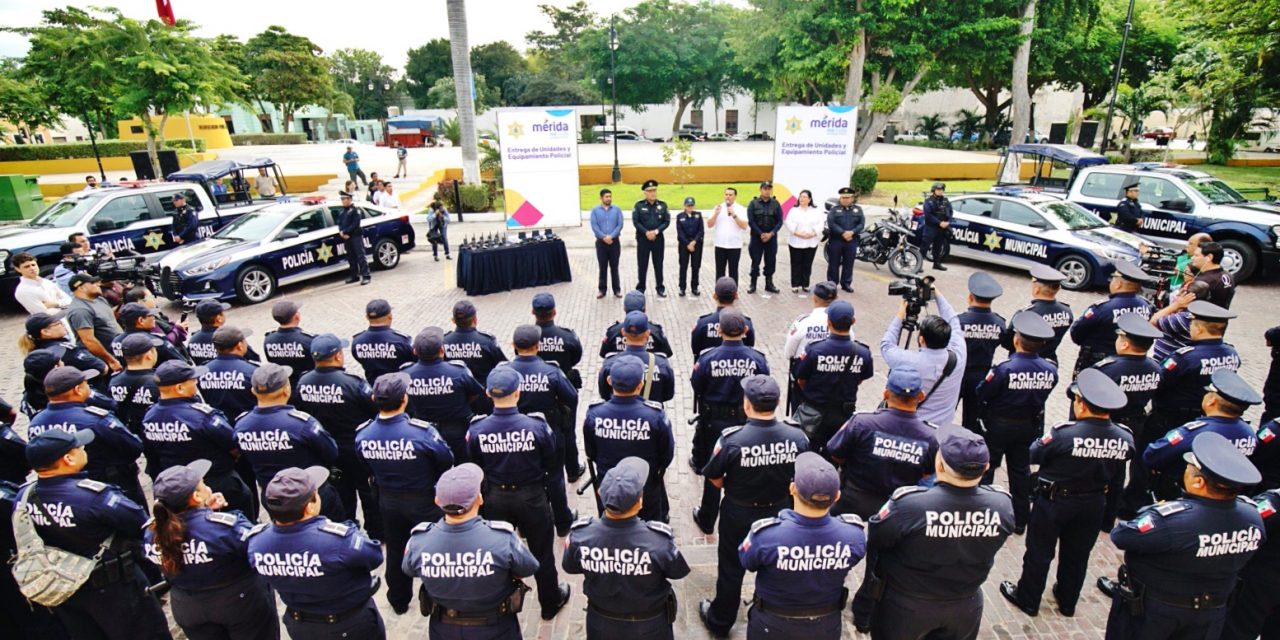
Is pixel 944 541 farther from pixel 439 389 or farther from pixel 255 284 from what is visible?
pixel 255 284

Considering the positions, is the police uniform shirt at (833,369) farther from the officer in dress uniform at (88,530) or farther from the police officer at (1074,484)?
the officer in dress uniform at (88,530)

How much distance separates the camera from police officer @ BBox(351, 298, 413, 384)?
559 centimetres

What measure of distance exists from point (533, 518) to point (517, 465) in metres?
0.40

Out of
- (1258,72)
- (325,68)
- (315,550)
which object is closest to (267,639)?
(315,550)

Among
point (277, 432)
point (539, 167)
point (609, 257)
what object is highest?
point (539, 167)

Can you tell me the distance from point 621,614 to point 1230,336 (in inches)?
421

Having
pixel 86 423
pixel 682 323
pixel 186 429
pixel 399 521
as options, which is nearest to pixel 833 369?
pixel 399 521

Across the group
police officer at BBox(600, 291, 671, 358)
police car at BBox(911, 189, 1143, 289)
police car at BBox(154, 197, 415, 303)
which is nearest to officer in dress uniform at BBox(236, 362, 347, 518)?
police officer at BBox(600, 291, 671, 358)

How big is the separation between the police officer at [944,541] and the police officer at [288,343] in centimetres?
493

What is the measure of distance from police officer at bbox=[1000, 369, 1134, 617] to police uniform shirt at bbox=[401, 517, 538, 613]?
3.23 meters

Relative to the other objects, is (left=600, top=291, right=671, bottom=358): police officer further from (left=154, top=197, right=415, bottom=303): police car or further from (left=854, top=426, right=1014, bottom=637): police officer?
(left=154, top=197, right=415, bottom=303): police car

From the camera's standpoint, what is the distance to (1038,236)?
1172 cm

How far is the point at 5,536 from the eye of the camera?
380cm

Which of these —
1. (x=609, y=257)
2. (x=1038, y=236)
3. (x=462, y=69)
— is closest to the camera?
(x=609, y=257)
